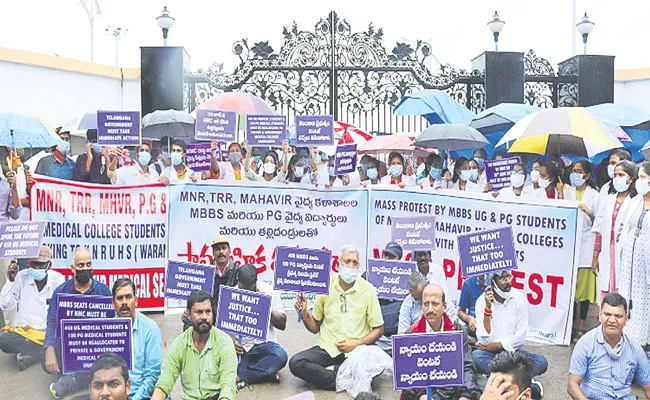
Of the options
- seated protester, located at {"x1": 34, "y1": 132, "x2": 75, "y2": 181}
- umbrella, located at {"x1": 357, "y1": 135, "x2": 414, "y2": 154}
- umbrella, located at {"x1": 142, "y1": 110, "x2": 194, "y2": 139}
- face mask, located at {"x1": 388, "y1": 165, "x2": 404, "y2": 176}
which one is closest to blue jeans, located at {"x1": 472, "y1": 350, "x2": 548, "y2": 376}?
face mask, located at {"x1": 388, "y1": 165, "x2": 404, "y2": 176}

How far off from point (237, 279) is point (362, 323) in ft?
3.84

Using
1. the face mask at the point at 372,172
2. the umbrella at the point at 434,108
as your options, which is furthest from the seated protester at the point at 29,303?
the umbrella at the point at 434,108

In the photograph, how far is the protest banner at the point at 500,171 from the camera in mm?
8758

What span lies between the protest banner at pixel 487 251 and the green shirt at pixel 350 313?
2.69 ft

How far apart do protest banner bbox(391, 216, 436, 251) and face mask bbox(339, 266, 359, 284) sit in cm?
116

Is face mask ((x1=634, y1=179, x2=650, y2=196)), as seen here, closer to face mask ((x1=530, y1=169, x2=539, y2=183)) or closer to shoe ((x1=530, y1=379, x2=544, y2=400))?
shoe ((x1=530, y1=379, x2=544, y2=400))

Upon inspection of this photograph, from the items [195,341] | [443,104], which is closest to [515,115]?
[443,104]

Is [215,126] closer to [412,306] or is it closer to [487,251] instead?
[412,306]

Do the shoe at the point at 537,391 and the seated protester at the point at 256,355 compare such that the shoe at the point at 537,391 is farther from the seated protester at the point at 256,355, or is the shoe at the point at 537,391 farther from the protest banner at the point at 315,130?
the protest banner at the point at 315,130

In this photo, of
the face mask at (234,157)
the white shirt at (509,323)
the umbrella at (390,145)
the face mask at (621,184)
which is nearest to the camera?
the white shirt at (509,323)

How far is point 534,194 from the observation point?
8.73 m

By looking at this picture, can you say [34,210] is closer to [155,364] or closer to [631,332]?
[155,364]

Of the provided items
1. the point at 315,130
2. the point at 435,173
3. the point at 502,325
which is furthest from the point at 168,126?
the point at 502,325

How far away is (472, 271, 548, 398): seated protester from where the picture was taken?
6.30 meters
